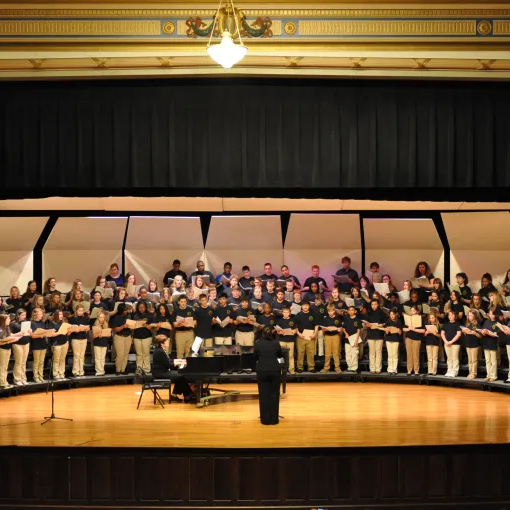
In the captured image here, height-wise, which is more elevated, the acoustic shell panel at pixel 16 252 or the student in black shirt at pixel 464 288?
the acoustic shell panel at pixel 16 252

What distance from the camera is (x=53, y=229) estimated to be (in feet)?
55.2

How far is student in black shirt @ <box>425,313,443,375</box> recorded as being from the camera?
1384cm

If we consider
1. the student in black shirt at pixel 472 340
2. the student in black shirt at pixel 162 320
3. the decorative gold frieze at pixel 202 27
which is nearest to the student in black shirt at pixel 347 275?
the student in black shirt at pixel 472 340

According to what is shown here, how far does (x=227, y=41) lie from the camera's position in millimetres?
8812

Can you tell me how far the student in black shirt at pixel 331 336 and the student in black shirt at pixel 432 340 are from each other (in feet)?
5.21

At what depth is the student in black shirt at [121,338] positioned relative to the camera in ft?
46.5

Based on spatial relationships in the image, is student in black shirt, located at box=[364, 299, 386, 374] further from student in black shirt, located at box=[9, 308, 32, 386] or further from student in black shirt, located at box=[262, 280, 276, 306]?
student in black shirt, located at box=[9, 308, 32, 386]

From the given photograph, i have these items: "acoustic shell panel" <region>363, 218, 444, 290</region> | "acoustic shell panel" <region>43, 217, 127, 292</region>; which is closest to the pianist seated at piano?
"acoustic shell panel" <region>43, 217, 127, 292</region>

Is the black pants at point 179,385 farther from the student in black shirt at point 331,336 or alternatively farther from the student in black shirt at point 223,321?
the student in black shirt at point 331,336

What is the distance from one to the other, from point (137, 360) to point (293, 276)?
3.60 metres

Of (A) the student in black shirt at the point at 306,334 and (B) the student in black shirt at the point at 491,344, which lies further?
(A) the student in black shirt at the point at 306,334

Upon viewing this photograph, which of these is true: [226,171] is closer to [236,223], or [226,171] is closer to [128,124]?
[128,124]

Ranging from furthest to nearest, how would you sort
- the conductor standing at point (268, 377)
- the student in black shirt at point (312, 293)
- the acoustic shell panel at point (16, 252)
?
1. the acoustic shell panel at point (16, 252)
2. the student in black shirt at point (312, 293)
3. the conductor standing at point (268, 377)

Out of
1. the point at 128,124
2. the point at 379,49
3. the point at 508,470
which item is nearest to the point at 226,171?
the point at 128,124
